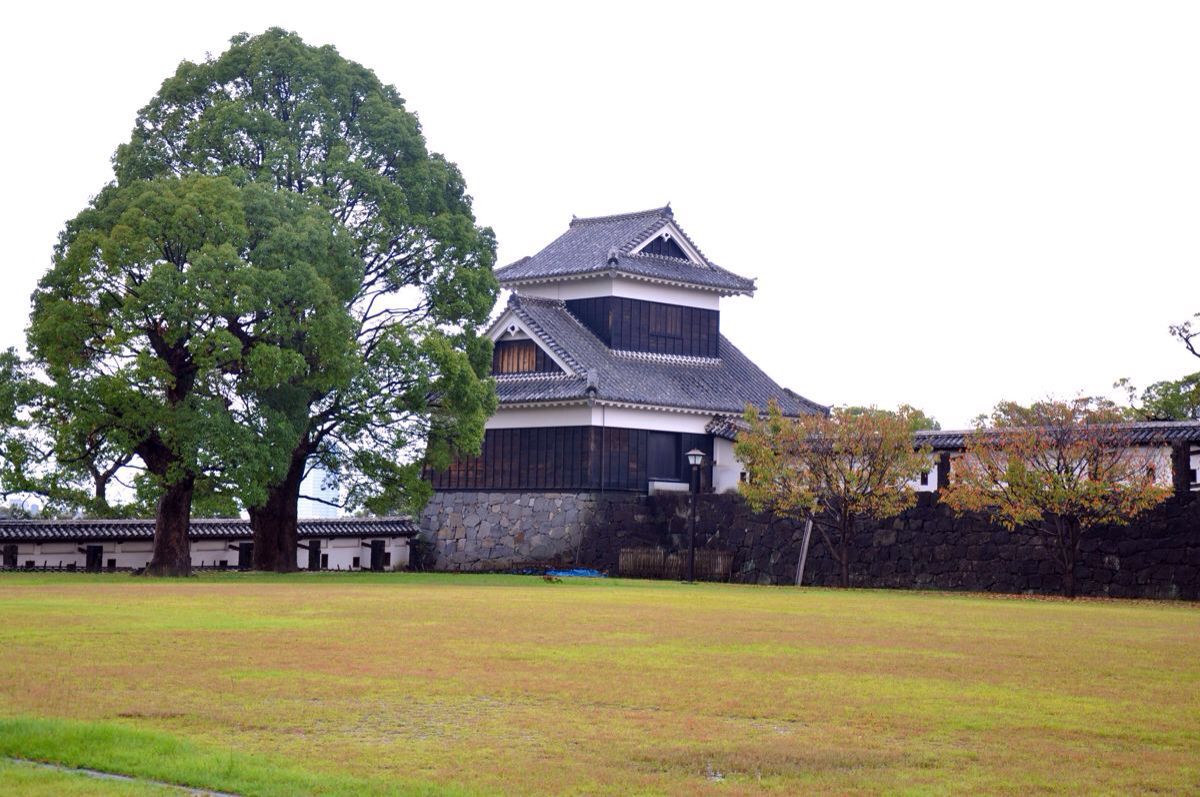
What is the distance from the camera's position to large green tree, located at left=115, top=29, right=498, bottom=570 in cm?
3931

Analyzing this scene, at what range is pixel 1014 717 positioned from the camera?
11781 mm

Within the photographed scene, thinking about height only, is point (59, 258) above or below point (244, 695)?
above

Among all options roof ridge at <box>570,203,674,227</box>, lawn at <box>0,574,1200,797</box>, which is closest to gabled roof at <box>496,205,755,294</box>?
roof ridge at <box>570,203,674,227</box>

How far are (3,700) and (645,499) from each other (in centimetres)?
3764

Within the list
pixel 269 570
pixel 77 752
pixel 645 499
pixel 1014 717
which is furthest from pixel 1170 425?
pixel 77 752

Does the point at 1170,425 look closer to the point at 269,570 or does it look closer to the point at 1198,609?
→ the point at 1198,609

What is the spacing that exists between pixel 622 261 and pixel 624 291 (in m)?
1.20

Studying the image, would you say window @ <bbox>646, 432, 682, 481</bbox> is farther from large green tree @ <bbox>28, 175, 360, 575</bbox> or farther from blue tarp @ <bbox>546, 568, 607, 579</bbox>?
large green tree @ <bbox>28, 175, 360, 575</bbox>

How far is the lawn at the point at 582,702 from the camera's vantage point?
918 centimetres

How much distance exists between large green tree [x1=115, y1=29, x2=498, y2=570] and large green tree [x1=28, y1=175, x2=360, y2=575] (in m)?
2.03

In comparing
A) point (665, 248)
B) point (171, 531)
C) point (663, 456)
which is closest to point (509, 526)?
point (663, 456)

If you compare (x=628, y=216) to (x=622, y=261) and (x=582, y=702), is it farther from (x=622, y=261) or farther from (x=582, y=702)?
(x=582, y=702)

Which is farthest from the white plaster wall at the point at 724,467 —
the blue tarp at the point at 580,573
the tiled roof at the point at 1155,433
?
the tiled roof at the point at 1155,433

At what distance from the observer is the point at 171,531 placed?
37000mm
